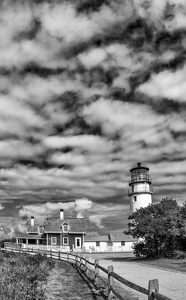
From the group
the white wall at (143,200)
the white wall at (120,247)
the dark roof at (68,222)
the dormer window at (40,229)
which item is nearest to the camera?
the white wall at (143,200)

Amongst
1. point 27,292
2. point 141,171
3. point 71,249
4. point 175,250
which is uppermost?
point 141,171

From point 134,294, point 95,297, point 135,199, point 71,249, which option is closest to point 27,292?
point 95,297

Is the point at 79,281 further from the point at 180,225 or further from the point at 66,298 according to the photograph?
the point at 180,225

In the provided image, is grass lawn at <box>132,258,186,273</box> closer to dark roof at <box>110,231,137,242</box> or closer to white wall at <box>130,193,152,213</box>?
white wall at <box>130,193,152,213</box>

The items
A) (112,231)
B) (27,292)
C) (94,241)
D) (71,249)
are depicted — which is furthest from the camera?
(112,231)

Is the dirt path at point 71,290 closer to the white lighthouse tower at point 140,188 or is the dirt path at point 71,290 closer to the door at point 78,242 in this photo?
the white lighthouse tower at point 140,188

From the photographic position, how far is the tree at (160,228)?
26250 millimetres

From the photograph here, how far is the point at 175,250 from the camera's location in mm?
26609

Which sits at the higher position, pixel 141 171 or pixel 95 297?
pixel 141 171

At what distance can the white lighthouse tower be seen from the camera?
1610 inches

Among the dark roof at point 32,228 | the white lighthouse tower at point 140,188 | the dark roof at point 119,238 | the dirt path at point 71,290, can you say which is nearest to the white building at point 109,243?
the dark roof at point 119,238

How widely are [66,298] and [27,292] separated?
6.32 ft

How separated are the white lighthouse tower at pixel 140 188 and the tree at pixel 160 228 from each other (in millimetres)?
11506

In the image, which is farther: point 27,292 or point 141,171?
point 141,171
